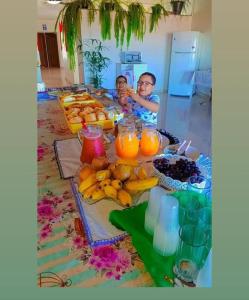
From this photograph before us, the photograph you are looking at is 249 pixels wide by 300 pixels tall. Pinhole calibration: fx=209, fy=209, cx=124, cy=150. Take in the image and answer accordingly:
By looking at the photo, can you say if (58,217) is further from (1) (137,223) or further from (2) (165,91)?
(2) (165,91)

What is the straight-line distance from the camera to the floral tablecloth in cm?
32

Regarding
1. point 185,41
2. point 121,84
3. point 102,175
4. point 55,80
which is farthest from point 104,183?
point 55,80

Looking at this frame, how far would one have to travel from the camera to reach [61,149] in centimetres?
73

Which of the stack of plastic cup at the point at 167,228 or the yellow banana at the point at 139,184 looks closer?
the stack of plastic cup at the point at 167,228

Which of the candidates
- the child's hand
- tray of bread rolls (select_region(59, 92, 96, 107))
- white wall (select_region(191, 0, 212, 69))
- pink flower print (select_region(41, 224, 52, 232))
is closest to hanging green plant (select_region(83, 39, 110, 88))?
tray of bread rolls (select_region(59, 92, 96, 107))

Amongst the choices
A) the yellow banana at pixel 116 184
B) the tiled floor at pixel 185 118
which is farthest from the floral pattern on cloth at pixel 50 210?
the tiled floor at pixel 185 118

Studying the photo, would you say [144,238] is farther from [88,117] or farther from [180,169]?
[88,117]

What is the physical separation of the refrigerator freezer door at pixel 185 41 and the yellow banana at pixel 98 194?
352cm

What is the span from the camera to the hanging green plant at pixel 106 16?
110 cm

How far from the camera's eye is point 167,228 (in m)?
0.32

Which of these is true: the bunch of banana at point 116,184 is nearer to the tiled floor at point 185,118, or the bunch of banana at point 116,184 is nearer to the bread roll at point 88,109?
the bread roll at point 88,109

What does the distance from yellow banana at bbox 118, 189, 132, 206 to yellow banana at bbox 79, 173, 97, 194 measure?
7cm

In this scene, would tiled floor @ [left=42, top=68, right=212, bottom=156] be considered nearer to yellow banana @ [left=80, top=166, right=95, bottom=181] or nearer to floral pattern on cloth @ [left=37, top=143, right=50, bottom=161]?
floral pattern on cloth @ [left=37, top=143, right=50, bottom=161]
